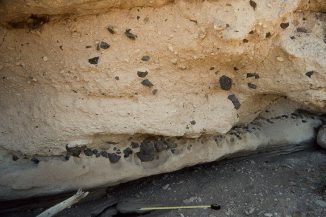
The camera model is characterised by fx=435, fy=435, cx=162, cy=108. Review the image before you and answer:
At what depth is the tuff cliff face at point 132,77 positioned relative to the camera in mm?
1405

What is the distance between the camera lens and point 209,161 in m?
1.67

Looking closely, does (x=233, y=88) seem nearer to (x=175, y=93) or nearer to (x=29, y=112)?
(x=175, y=93)

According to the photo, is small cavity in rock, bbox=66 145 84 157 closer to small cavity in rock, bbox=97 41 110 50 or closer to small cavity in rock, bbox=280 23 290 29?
small cavity in rock, bbox=97 41 110 50

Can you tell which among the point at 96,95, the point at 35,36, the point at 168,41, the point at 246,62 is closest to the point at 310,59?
the point at 246,62

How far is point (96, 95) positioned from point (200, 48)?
383mm

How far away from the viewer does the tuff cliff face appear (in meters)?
1.41

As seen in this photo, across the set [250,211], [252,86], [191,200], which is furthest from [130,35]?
[250,211]

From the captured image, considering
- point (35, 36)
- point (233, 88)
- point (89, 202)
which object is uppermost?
point (35, 36)

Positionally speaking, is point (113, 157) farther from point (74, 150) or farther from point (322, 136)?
point (322, 136)

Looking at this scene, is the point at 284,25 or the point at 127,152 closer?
the point at 284,25

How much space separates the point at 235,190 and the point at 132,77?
607mm

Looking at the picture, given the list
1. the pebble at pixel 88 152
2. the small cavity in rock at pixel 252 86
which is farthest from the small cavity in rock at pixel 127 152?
the small cavity in rock at pixel 252 86

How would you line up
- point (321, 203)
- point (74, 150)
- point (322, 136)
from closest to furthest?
point (74, 150)
point (321, 203)
point (322, 136)

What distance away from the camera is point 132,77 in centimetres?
145
